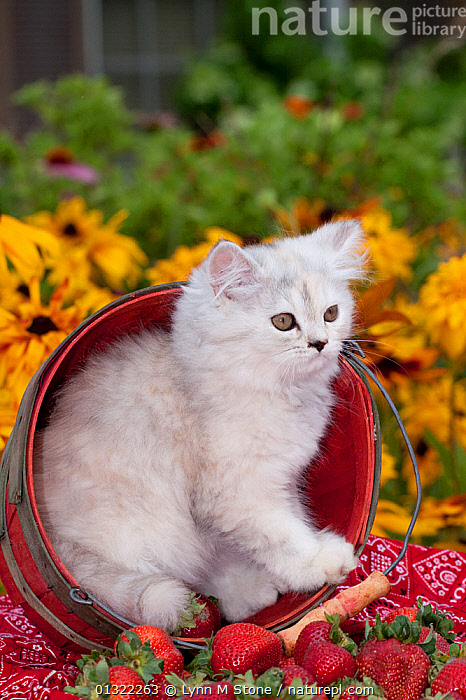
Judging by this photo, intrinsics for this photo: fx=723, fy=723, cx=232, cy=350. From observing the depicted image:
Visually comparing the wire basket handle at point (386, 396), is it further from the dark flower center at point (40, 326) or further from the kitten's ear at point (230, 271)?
the dark flower center at point (40, 326)

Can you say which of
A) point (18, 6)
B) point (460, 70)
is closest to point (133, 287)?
point (18, 6)

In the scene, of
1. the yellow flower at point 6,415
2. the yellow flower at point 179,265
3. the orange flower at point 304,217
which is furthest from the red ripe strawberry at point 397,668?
the orange flower at point 304,217

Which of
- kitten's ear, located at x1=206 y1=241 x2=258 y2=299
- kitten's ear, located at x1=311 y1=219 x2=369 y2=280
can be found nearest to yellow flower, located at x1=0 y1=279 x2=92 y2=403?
kitten's ear, located at x1=206 y1=241 x2=258 y2=299

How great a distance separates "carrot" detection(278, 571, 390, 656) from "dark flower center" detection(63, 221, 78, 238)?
1428 millimetres

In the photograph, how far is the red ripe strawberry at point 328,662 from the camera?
1.07 meters

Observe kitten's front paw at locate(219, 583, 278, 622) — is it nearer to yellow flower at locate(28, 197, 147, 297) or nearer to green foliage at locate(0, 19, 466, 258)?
yellow flower at locate(28, 197, 147, 297)

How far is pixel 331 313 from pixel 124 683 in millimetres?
707

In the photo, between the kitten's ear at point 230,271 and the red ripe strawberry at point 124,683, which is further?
the kitten's ear at point 230,271

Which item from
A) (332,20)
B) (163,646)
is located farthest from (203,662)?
(332,20)

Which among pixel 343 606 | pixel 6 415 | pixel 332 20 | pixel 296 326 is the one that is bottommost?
pixel 343 606

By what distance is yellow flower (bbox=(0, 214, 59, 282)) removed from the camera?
1.69 metres

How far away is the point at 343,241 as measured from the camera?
4.65ft

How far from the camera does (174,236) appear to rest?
2809mm

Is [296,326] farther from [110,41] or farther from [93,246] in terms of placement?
[110,41]
